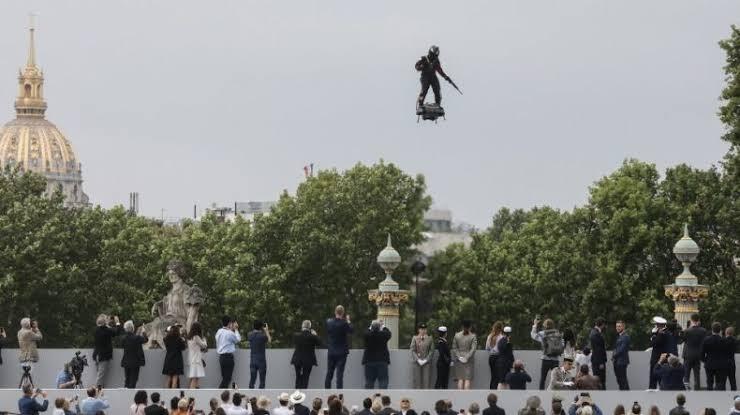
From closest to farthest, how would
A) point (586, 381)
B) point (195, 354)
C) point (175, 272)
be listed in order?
1. point (586, 381)
2. point (195, 354)
3. point (175, 272)

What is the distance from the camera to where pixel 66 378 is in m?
58.6

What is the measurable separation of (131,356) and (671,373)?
399 inches

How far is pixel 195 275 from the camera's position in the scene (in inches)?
4363

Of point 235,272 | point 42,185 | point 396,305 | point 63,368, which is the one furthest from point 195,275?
point 63,368

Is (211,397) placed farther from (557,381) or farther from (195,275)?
(195,275)

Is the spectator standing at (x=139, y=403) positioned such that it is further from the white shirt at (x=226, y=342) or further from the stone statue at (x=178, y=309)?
the stone statue at (x=178, y=309)

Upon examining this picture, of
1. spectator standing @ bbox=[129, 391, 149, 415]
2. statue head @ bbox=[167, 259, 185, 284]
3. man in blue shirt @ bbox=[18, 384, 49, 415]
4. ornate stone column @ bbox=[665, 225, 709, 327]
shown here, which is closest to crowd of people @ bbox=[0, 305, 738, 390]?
statue head @ bbox=[167, 259, 185, 284]

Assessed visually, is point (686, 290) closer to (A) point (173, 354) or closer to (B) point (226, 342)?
(B) point (226, 342)

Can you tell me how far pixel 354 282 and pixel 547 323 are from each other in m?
56.4

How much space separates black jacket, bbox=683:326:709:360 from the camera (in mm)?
57406

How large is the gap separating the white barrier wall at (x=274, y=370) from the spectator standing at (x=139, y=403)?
7356 mm

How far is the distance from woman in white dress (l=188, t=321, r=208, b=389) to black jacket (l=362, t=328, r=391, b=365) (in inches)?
121

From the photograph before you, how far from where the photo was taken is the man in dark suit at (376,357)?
59031mm

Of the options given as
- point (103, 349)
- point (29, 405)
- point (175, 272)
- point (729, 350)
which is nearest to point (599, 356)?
point (729, 350)
